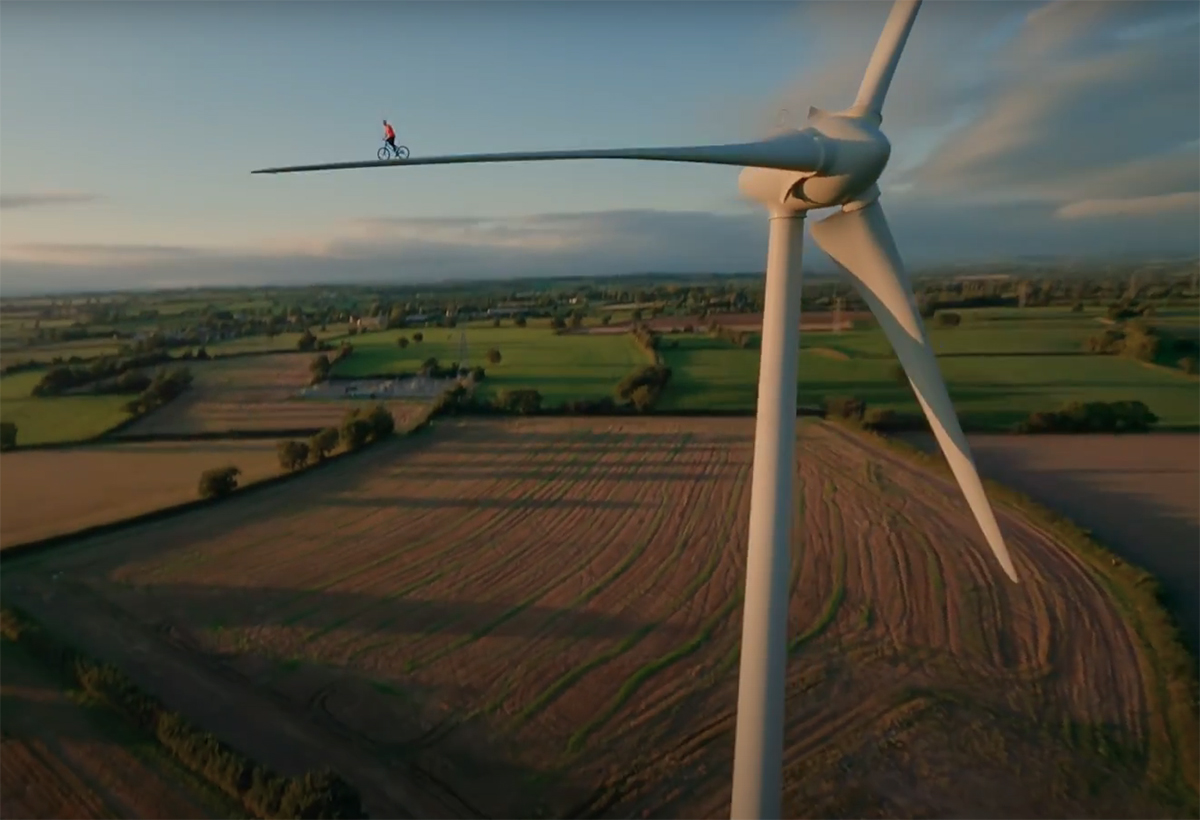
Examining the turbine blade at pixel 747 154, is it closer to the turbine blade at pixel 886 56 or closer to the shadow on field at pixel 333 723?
the turbine blade at pixel 886 56

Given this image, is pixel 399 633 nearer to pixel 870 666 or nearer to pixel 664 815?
pixel 664 815

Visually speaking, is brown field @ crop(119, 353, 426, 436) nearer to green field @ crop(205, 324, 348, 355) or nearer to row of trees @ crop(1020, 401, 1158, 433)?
green field @ crop(205, 324, 348, 355)

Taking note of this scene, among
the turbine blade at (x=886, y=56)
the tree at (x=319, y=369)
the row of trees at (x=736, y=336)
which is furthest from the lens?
the row of trees at (x=736, y=336)

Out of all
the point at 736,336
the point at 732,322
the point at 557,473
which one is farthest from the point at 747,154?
the point at 732,322

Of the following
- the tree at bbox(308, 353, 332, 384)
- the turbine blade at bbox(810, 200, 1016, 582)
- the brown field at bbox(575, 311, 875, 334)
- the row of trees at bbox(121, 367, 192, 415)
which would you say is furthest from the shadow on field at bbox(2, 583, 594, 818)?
the brown field at bbox(575, 311, 875, 334)

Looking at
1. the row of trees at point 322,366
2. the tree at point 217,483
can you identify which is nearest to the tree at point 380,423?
the tree at point 217,483

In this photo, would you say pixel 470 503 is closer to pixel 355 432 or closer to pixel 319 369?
pixel 355 432
